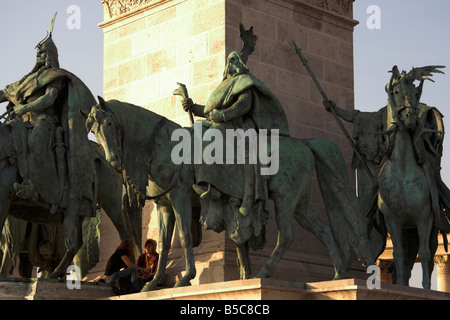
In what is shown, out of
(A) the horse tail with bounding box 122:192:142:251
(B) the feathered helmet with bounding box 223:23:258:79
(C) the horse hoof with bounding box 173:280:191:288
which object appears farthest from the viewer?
(A) the horse tail with bounding box 122:192:142:251

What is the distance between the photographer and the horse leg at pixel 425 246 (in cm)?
1556

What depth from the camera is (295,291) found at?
13.3 m

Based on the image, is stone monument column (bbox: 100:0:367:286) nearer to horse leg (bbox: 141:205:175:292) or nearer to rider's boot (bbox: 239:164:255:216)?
horse leg (bbox: 141:205:175:292)

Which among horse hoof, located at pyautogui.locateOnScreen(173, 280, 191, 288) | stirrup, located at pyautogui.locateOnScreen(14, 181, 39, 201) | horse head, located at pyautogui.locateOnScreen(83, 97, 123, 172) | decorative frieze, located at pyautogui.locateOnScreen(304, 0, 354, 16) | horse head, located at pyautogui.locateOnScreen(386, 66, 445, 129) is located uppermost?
decorative frieze, located at pyautogui.locateOnScreen(304, 0, 354, 16)

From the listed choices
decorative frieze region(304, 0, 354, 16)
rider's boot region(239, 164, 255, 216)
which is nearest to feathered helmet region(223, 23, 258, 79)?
rider's boot region(239, 164, 255, 216)

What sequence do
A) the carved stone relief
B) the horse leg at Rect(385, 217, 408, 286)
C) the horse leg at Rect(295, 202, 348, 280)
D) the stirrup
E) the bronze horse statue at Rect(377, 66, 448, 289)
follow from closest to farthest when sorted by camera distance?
the horse leg at Rect(295, 202, 348, 280) → the bronze horse statue at Rect(377, 66, 448, 289) → the horse leg at Rect(385, 217, 408, 286) → the stirrup → the carved stone relief

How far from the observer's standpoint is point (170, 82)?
60.4ft

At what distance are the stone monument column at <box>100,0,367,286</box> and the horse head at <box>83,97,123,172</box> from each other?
2.88 metres

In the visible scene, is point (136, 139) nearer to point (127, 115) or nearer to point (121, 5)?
point (127, 115)

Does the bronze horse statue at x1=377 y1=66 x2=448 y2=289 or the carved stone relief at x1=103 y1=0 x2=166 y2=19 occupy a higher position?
the carved stone relief at x1=103 y1=0 x2=166 y2=19

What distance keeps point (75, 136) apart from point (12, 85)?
154cm

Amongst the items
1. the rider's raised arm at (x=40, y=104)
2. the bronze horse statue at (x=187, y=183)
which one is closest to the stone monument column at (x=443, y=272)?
the bronze horse statue at (x=187, y=183)

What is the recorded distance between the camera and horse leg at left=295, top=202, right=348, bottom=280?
14773mm
